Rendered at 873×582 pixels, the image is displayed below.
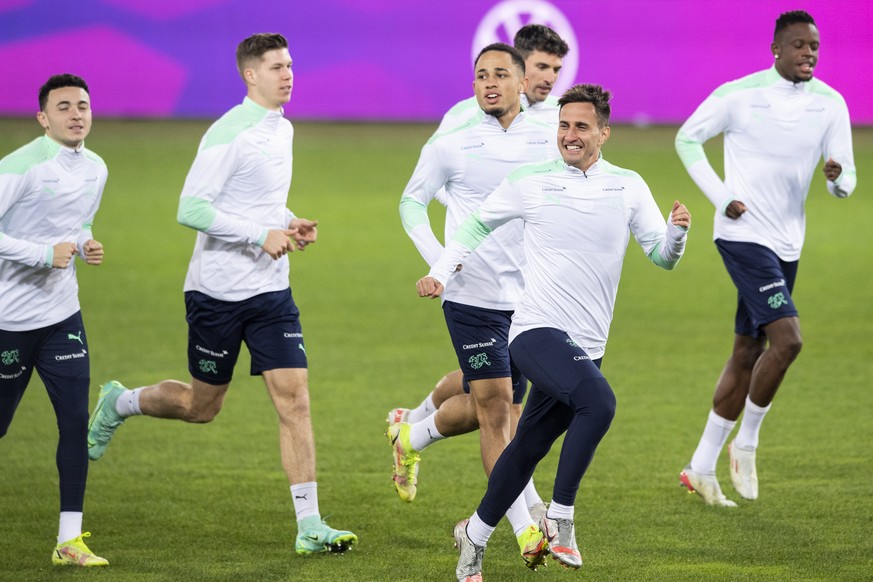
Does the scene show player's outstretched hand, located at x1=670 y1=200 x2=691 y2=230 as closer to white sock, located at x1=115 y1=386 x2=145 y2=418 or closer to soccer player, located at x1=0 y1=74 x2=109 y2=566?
soccer player, located at x1=0 y1=74 x2=109 y2=566

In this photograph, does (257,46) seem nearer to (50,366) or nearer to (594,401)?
(50,366)

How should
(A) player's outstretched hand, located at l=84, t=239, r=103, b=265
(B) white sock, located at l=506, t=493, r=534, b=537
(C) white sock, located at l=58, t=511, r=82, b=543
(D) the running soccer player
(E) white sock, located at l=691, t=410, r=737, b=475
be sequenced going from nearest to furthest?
(B) white sock, located at l=506, t=493, r=534, b=537 < (C) white sock, located at l=58, t=511, r=82, b=543 < (A) player's outstretched hand, located at l=84, t=239, r=103, b=265 < (D) the running soccer player < (E) white sock, located at l=691, t=410, r=737, b=475

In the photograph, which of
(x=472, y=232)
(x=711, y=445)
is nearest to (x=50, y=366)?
(x=472, y=232)

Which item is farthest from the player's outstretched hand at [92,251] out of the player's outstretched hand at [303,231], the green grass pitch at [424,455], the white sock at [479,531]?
the white sock at [479,531]

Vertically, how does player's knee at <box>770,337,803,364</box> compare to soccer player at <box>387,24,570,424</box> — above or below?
below

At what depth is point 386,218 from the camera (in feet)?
63.1

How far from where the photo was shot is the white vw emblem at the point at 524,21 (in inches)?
951

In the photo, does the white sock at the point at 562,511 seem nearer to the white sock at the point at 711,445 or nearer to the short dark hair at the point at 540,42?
the white sock at the point at 711,445

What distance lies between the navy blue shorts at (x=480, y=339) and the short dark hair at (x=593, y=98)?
1.31 metres

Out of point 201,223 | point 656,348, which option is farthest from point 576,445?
point 656,348

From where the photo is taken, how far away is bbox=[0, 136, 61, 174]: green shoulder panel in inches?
251

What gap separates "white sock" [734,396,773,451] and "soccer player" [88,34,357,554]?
2.63 meters

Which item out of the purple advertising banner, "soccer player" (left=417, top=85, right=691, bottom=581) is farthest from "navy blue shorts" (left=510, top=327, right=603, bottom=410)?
the purple advertising banner

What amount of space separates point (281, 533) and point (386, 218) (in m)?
12.5
